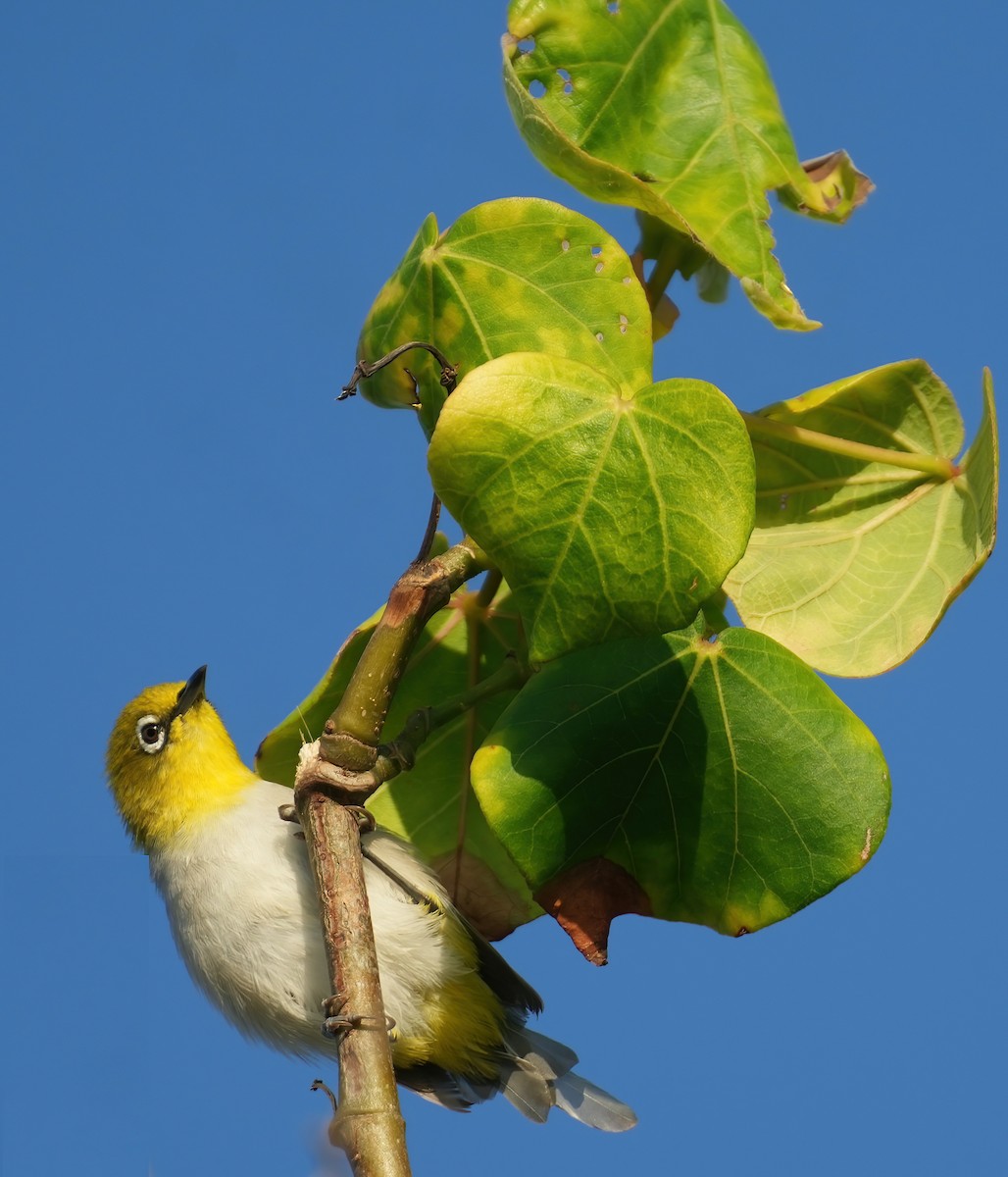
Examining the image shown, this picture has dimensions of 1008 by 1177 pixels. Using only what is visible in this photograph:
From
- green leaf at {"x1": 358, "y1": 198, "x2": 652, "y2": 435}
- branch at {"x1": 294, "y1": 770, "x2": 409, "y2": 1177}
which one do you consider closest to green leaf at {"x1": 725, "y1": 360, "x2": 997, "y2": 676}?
green leaf at {"x1": 358, "y1": 198, "x2": 652, "y2": 435}

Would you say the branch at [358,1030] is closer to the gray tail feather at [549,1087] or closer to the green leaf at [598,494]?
the green leaf at [598,494]

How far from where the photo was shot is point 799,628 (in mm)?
1770

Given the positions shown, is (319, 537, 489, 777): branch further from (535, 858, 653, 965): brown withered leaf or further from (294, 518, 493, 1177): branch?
(535, 858, 653, 965): brown withered leaf

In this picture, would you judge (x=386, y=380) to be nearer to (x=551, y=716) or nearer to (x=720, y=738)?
(x=551, y=716)

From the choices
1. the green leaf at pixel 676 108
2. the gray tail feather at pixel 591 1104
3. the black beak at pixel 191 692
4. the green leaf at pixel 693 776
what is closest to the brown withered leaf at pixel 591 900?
the green leaf at pixel 693 776

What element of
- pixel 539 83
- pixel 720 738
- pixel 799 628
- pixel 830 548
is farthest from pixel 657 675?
pixel 539 83

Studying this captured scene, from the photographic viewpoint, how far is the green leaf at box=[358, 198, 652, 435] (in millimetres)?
1609

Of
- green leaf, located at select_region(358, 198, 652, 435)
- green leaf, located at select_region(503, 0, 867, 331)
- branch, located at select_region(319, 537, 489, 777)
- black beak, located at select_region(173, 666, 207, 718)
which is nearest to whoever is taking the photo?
branch, located at select_region(319, 537, 489, 777)

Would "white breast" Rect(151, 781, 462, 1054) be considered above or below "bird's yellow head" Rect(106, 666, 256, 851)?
below

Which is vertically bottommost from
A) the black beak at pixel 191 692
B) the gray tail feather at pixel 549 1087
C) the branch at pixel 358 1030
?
the branch at pixel 358 1030

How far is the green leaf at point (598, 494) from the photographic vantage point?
1.28 metres

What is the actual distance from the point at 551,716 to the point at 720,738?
0.71 ft

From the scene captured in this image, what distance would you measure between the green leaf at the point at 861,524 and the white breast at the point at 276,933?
0.77m

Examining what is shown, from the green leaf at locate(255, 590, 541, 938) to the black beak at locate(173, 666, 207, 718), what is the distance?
615 mm
